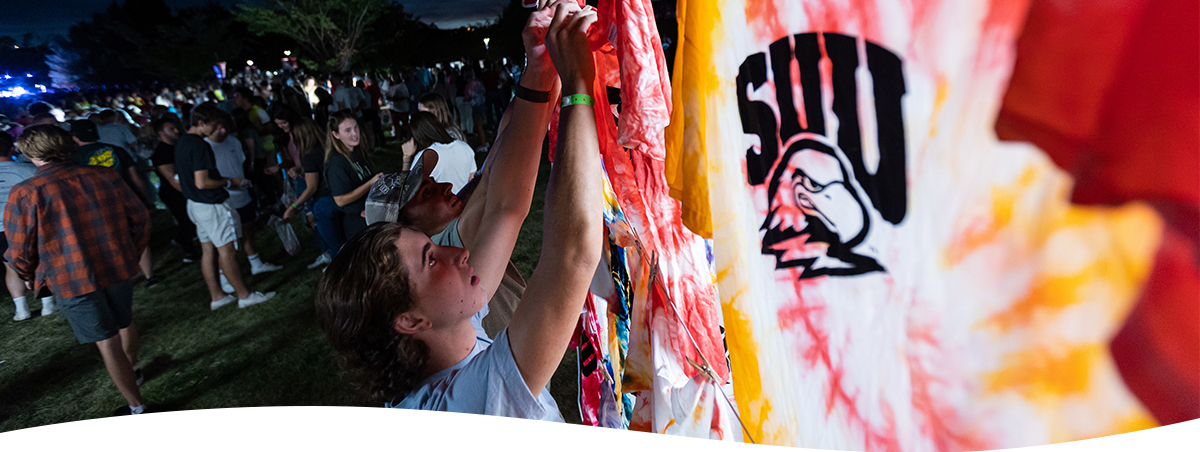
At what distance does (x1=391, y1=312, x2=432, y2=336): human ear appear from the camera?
1.07 meters

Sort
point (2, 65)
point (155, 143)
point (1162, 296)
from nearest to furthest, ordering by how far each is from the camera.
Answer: point (1162, 296), point (2, 65), point (155, 143)

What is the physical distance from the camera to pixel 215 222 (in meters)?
1.50

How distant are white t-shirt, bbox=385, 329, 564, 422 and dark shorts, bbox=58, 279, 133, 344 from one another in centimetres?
95

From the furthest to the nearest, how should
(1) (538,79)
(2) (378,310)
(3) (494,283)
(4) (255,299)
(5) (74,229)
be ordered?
(4) (255,299) → (5) (74,229) → (3) (494,283) → (2) (378,310) → (1) (538,79)

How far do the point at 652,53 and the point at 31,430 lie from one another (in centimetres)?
144

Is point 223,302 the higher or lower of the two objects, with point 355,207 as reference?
lower

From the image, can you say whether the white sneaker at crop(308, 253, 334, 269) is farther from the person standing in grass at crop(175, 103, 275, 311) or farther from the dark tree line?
the dark tree line

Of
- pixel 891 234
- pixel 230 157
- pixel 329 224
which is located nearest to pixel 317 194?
pixel 329 224

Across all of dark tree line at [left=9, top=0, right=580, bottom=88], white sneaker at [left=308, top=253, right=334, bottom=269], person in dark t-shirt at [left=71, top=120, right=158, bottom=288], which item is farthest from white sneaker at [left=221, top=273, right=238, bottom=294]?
dark tree line at [left=9, top=0, right=580, bottom=88]

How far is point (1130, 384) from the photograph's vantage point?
1.72 feet

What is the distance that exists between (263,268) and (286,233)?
0.42ft

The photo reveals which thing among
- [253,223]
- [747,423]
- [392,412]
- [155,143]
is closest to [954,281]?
[747,423]

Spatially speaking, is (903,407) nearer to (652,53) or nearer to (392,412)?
(652,53)

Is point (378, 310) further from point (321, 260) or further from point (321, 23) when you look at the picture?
point (321, 23)
